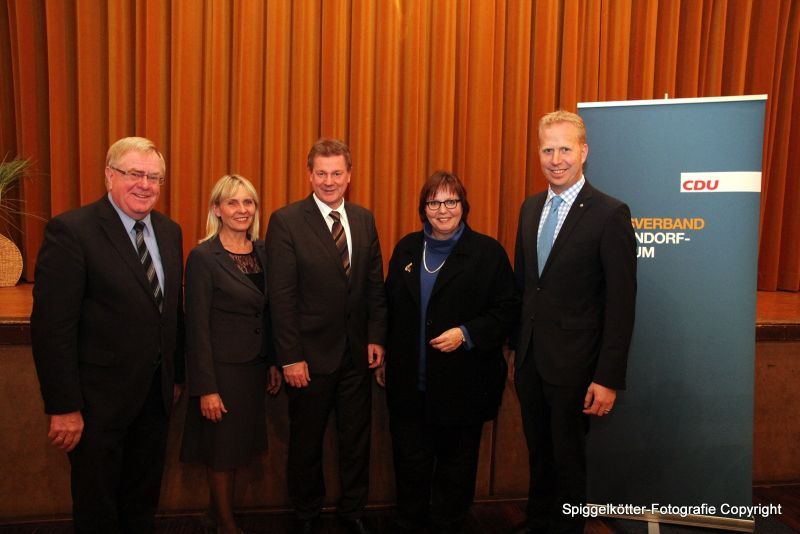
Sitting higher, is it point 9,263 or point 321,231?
point 321,231

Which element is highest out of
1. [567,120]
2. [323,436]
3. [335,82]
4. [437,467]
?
[335,82]

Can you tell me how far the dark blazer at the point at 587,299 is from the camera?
194 centimetres

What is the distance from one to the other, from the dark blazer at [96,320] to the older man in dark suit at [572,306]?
52.3 inches

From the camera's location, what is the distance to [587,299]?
79.7 inches

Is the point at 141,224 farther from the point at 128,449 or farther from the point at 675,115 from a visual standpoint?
the point at 675,115

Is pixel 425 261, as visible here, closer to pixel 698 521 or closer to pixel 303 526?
pixel 303 526

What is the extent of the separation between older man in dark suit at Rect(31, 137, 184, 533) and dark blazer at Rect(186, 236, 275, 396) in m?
0.10

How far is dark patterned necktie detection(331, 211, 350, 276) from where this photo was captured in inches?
89.4

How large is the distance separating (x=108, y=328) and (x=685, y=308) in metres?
2.26

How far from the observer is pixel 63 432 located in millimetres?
1709

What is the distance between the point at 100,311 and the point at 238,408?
0.66m

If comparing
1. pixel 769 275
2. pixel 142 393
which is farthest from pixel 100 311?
pixel 769 275

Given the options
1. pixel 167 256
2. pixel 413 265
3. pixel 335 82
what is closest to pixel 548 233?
pixel 413 265

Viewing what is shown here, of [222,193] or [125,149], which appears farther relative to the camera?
[222,193]
